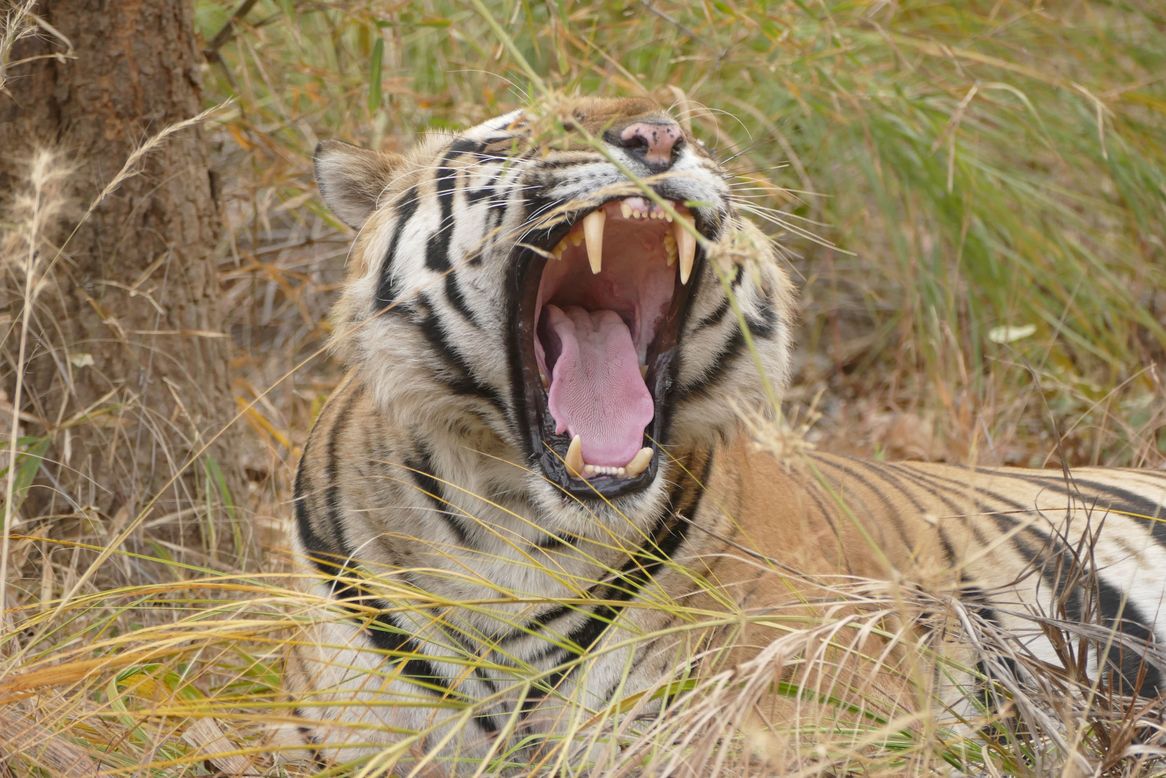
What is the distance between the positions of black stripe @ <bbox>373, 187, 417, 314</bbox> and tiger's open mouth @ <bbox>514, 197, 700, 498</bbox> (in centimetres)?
22

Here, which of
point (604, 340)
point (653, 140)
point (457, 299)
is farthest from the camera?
point (604, 340)

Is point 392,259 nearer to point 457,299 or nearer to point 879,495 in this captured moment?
point 457,299

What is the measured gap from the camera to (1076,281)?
4.00 m

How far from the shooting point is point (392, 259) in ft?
7.11

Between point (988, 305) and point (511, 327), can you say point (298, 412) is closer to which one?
point (511, 327)

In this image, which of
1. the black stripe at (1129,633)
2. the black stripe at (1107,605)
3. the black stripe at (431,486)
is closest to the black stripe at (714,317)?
the black stripe at (431,486)

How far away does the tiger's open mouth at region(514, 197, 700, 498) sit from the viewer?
1.98 m

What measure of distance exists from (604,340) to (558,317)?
0.09 m

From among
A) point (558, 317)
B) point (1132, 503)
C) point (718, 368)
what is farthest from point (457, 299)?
point (1132, 503)

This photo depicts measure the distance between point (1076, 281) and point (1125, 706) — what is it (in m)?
2.62

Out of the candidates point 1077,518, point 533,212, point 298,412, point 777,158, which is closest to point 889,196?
point 777,158

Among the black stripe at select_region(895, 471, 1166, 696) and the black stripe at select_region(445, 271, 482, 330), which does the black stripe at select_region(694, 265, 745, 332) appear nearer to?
the black stripe at select_region(445, 271, 482, 330)

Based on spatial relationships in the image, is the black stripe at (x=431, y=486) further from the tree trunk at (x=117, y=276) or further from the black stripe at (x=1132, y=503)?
the black stripe at (x=1132, y=503)

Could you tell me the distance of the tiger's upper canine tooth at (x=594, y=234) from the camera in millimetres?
1888
